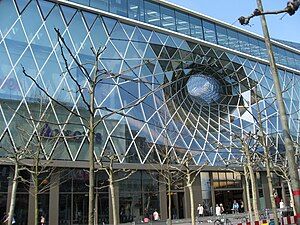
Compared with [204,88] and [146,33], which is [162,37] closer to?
[146,33]

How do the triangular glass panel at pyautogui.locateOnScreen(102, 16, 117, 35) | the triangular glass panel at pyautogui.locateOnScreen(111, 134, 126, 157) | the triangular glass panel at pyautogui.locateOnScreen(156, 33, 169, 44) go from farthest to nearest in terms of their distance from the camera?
the triangular glass panel at pyautogui.locateOnScreen(156, 33, 169, 44), the triangular glass panel at pyautogui.locateOnScreen(102, 16, 117, 35), the triangular glass panel at pyautogui.locateOnScreen(111, 134, 126, 157)

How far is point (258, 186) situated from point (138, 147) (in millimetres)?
17806

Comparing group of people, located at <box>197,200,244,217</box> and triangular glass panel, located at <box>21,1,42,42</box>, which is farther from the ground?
triangular glass panel, located at <box>21,1,42,42</box>

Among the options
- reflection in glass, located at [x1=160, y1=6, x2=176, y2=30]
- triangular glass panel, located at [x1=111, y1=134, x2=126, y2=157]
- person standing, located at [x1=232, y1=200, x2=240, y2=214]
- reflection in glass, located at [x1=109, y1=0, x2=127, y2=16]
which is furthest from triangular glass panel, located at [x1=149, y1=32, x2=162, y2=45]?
person standing, located at [x1=232, y1=200, x2=240, y2=214]

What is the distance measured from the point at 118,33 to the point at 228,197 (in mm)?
22588

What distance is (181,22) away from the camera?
41.3 m

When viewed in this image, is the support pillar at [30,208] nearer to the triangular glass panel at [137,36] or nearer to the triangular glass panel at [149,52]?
the triangular glass panel at [149,52]

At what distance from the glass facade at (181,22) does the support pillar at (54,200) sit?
1709 cm

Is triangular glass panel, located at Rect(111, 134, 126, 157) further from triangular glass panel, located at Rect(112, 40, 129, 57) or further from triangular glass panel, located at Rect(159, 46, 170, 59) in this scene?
triangular glass panel, located at Rect(159, 46, 170, 59)

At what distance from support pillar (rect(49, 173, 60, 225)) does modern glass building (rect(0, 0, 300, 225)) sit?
82 mm

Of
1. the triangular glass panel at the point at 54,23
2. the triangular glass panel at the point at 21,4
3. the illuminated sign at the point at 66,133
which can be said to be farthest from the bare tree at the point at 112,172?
the triangular glass panel at the point at 21,4

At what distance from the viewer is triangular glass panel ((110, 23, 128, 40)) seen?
36.0 meters

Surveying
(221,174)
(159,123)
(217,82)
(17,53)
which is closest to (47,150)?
(17,53)

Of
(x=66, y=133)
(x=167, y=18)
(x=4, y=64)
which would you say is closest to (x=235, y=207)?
(x=66, y=133)
